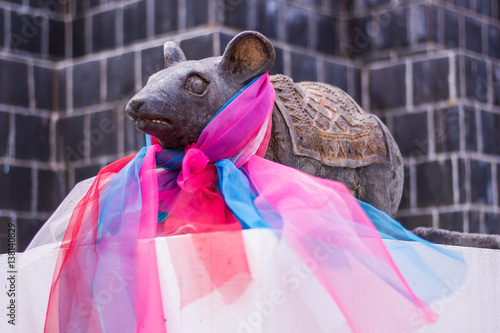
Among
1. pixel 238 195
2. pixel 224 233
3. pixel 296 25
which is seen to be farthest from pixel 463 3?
pixel 224 233

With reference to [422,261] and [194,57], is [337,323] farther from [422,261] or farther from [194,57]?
[194,57]

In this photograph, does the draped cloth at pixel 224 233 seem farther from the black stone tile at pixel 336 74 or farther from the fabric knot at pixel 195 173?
the black stone tile at pixel 336 74

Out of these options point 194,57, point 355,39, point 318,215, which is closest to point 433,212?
point 355,39

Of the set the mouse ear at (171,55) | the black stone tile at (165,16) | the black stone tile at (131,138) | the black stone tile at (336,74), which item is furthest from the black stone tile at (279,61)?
the mouse ear at (171,55)

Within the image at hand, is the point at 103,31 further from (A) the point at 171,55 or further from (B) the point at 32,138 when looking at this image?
(A) the point at 171,55

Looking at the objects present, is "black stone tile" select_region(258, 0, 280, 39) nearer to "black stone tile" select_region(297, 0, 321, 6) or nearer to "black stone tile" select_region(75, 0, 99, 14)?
"black stone tile" select_region(297, 0, 321, 6)

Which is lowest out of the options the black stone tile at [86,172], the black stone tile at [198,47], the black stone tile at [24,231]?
the black stone tile at [24,231]

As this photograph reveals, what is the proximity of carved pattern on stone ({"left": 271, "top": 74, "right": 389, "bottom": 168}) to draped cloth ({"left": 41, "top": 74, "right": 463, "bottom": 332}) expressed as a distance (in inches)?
8.8

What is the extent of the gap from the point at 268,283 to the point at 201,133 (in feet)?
1.85

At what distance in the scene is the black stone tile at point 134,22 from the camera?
3691 millimetres

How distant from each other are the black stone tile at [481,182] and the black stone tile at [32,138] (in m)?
2.05

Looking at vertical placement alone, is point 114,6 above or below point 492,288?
above

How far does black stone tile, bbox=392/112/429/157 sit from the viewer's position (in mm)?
3846

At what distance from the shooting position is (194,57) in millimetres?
3420
